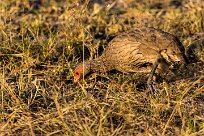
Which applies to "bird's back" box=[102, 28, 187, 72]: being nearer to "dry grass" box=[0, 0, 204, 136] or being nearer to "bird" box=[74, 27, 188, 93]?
"bird" box=[74, 27, 188, 93]

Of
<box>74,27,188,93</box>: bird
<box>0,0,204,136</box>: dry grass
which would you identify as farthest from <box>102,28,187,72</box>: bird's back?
<box>0,0,204,136</box>: dry grass

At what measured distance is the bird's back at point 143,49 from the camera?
188 inches

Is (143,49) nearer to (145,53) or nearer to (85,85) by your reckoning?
(145,53)

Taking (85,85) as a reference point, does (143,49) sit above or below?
above

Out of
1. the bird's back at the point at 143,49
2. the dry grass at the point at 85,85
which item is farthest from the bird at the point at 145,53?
the dry grass at the point at 85,85

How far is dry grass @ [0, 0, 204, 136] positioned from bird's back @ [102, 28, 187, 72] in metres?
0.18

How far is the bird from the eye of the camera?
4770mm

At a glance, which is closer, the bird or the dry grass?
the dry grass

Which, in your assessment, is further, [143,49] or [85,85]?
[85,85]

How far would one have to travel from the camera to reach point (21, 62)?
526 cm

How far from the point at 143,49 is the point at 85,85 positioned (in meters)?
0.70

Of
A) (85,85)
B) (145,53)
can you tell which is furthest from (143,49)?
(85,85)

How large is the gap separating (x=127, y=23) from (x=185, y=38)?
99cm

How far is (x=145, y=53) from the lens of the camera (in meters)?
4.80
